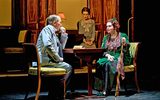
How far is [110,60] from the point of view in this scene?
575 centimetres

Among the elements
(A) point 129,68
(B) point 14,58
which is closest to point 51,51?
(A) point 129,68

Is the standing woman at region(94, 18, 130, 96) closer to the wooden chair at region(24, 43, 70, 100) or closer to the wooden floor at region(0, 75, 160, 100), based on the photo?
the wooden floor at region(0, 75, 160, 100)

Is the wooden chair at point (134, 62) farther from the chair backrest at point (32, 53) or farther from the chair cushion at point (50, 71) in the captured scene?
the chair backrest at point (32, 53)

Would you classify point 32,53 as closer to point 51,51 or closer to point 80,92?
point 51,51

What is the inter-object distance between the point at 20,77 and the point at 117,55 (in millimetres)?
2112

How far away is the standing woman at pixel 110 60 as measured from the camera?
5.75 meters

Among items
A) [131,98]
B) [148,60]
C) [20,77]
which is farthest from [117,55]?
[148,60]

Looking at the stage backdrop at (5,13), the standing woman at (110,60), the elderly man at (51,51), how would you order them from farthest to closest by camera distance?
the stage backdrop at (5,13) → the standing woman at (110,60) → the elderly man at (51,51)

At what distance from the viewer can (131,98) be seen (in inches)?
217

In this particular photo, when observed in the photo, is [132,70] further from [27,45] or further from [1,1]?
[1,1]

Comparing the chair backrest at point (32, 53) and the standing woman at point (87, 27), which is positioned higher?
the standing woman at point (87, 27)

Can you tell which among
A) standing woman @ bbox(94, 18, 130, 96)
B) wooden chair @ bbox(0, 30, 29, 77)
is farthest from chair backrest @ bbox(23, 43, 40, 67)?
wooden chair @ bbox(0, 30, 29, 77)

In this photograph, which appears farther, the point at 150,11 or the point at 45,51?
the point at 150,11

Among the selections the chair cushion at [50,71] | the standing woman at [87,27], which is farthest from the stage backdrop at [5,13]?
the chair cushion at [50,71]
